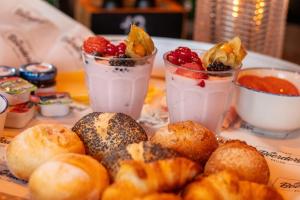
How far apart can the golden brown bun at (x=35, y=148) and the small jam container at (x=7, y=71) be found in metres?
0.35

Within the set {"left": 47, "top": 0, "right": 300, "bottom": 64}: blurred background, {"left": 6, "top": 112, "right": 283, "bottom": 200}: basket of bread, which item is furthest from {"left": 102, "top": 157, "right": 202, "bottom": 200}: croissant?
{"left": 47, "top": 0, "right": 300, "bottom": 64}: blurred background

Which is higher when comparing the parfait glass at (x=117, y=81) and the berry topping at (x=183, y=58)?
the berry topping at (x=183, y=58)

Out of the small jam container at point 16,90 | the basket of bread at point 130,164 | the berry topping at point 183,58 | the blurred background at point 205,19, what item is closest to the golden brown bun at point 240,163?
A: the basket of bread at point 130,164

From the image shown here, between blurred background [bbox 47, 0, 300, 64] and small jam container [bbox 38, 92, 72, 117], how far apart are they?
1.92 ft

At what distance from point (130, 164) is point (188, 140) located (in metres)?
0.17

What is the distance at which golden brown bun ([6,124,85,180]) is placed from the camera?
2.56ft

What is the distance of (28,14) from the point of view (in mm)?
1402

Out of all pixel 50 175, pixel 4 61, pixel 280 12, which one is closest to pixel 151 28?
pixel 280 12

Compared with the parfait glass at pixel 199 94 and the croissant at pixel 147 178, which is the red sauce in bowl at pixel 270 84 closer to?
the parfait glass at pixel 199 94

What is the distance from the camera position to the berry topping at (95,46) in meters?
1.04

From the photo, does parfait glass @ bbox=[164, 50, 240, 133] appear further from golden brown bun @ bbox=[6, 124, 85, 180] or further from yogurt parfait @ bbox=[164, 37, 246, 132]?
golden brown bun @ bbox=[6, 124, 85, 180]

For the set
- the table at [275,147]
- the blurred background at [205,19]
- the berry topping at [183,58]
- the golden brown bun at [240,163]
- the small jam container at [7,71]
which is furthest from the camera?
the blurred background at [205,19]

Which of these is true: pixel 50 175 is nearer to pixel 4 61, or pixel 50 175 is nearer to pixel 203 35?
pixel 4 61

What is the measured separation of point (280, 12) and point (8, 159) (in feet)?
3.18
